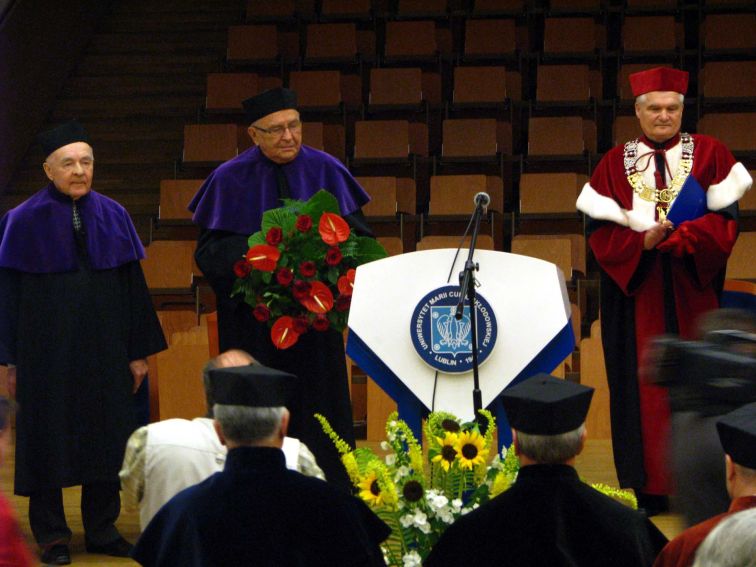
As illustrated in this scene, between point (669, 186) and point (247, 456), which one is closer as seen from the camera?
point (247, 456)

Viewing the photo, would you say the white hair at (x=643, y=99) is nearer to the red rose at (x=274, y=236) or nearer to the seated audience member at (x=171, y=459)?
the red rose at (x=274, y=236)

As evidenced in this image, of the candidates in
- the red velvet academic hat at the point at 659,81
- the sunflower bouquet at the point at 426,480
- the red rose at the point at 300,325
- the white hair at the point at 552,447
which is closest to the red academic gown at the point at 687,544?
the white hair at the point at 552,447

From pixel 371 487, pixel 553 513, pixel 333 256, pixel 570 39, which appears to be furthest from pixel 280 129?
pixel 570 39

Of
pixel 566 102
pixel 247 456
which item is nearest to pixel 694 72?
pixel 566 102

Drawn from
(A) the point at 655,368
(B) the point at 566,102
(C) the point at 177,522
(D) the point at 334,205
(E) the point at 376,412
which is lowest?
(E) the point at 376,412

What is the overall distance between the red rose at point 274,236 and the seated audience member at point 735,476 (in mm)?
2635

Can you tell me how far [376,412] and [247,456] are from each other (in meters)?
5.23

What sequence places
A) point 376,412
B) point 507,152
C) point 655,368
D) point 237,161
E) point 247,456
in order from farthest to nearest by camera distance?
point 507,152 < point 376,412 < point 237,161 < point 655,368 < point 247,456

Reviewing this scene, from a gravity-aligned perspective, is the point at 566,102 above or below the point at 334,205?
above

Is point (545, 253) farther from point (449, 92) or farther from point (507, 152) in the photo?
point (449, 92)

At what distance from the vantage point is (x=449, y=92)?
41.4 feet

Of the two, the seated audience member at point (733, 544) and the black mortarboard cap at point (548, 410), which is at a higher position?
the black mortarboard cap at point (548, 410)

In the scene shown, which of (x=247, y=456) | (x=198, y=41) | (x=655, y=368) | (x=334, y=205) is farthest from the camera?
(x=198, y=41)

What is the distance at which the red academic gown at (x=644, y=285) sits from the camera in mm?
5973
